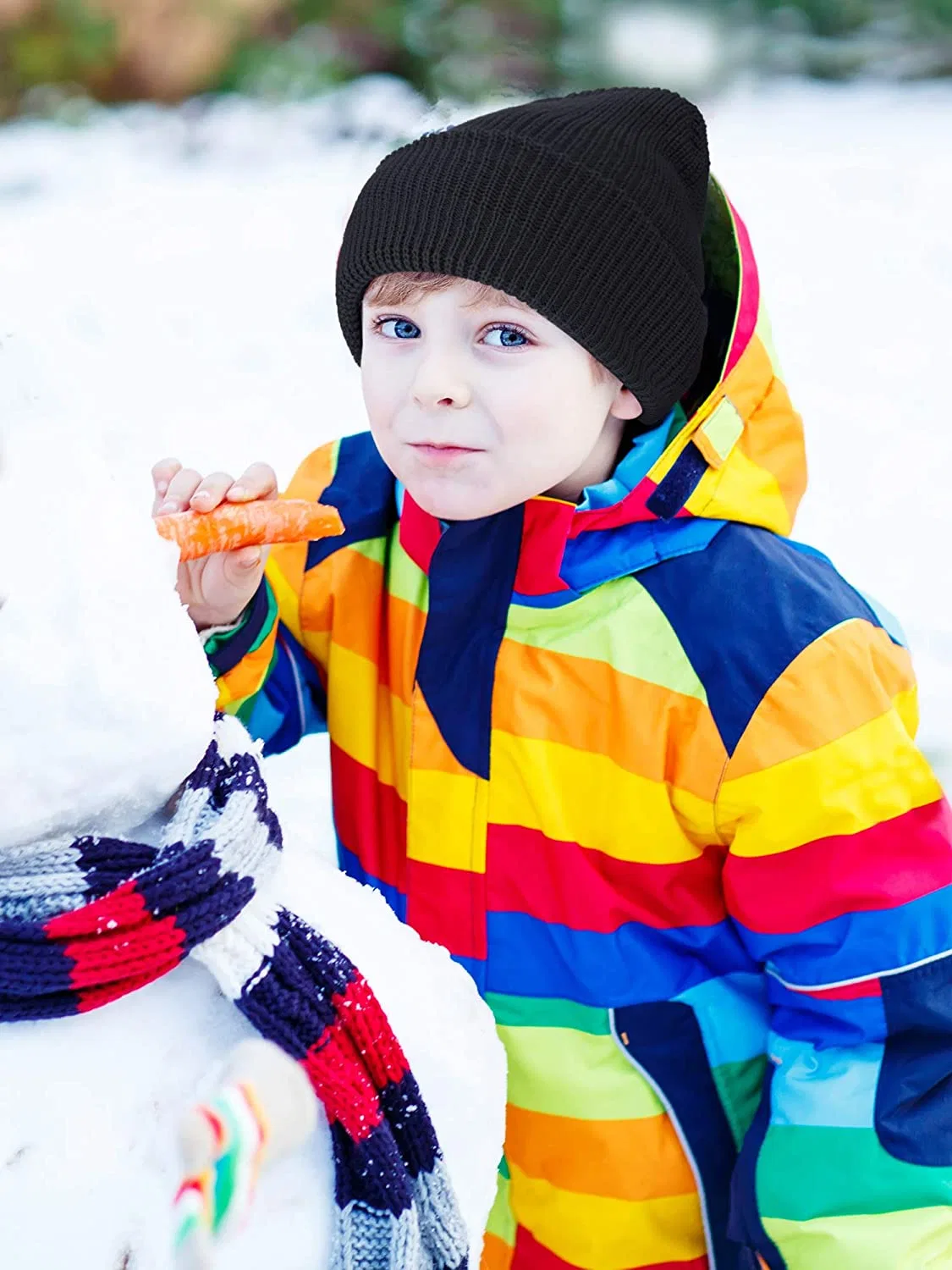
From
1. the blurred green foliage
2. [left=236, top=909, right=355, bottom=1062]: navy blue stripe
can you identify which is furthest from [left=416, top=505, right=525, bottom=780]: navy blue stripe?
the blurred green foliage

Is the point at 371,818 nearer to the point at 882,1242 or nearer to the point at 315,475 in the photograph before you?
the point at 315,475

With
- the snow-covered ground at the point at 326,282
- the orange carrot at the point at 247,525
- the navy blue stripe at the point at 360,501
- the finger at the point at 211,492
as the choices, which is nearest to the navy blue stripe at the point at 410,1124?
the orange carrot at the point at 247,525

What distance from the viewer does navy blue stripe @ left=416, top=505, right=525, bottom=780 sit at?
108 centimetres

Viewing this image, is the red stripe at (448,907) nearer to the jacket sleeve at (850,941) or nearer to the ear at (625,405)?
the jacket sleeve at (850,941)

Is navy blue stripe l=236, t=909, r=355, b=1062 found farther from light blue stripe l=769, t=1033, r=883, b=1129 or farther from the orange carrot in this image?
light blue stripe l=769, t=1033, r=883, b=1129

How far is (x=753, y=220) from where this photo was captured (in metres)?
3.16

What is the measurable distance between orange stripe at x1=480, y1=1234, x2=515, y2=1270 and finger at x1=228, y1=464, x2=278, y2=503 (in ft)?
2.41

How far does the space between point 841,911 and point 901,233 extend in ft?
8.38

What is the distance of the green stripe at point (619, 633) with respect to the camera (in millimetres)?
1011

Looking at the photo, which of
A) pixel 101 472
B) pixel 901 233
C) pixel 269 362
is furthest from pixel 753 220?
pixel 101 472

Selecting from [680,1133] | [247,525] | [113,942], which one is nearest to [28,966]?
[113,942]

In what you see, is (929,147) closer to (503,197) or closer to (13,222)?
(13,222)

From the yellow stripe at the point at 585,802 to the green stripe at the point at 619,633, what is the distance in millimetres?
80

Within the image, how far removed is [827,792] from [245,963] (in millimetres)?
488
